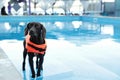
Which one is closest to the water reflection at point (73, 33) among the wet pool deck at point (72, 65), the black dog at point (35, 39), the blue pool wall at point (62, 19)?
the wet pool deck at point (72, 65)

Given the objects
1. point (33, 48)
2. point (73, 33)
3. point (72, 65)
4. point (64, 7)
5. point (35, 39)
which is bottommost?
point (72, 65)

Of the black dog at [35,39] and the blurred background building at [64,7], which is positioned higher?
the blurred background building at [64,7]

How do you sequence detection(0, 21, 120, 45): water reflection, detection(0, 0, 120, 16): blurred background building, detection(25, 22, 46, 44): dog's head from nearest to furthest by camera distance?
detection(25, 22, 46, 44): dog's head
detection(0, 21, 120, 45): water reflection
detection(0, 0, 120, 16): blurred background building

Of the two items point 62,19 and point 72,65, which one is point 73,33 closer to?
point 72,65

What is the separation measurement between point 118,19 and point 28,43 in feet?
43.7

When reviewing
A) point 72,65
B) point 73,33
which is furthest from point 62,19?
point 72,65

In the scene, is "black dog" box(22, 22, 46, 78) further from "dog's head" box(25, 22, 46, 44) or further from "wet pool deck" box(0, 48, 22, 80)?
"wet pool deck" box(0, 48, 22, 80)

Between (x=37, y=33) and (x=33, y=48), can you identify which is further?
(x=33, y=48)

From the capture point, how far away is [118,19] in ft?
53.7

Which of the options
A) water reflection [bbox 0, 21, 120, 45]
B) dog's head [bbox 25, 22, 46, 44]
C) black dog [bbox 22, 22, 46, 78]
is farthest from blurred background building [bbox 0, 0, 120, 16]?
dog's head [bbox 25, 22, 46, 44]

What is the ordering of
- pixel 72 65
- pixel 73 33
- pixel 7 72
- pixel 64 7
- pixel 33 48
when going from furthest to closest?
pixel 64 7
pixel 73 33
pixel 72 65
pixel 7 72
pixel 33 48

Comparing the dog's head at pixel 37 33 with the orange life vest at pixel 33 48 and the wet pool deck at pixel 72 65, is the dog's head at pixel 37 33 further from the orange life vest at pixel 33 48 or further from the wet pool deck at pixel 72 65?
the wet pool deck at pixel 72 65

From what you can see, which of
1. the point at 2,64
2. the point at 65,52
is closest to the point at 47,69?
the point at 2,64

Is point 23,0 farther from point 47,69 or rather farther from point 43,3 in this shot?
point 47,69
